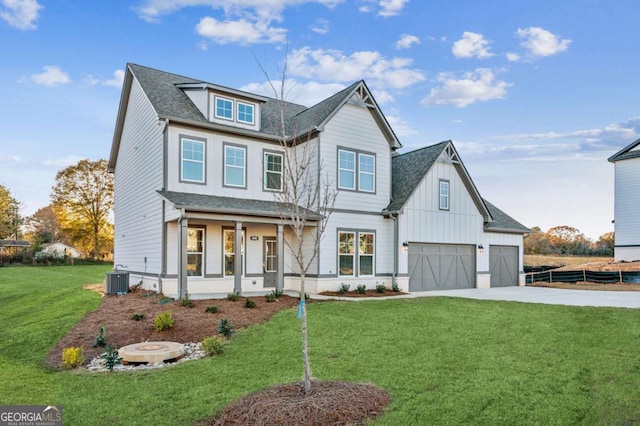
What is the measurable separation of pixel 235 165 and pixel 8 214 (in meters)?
48.0

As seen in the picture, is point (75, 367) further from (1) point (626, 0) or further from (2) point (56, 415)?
(1) point (626, 0)

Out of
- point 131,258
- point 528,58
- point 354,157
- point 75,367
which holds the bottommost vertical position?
point 75,367

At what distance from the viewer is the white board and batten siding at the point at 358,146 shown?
16.9 m

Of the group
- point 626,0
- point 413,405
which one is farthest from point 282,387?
point 626,0

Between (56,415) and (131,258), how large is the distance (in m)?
14.4

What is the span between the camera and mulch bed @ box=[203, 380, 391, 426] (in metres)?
4.63

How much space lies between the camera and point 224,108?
53.6 ft

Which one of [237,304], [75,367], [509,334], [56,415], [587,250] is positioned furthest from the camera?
[587,250]

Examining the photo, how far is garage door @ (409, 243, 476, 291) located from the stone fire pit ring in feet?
40.8

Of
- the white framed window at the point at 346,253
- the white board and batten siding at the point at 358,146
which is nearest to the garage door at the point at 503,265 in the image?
the white board and batten siding at the point at 358,146

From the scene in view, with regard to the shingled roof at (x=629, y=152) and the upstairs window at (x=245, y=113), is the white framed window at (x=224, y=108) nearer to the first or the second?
the upstairs window at (x=245, y=113)

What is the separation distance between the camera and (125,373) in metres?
7.23

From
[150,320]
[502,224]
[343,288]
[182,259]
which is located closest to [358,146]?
[343,288]

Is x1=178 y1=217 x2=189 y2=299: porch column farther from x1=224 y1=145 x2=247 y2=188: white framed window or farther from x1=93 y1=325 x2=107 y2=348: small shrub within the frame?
x1=93 y1=325 x2=107 y2=348: small shrub
